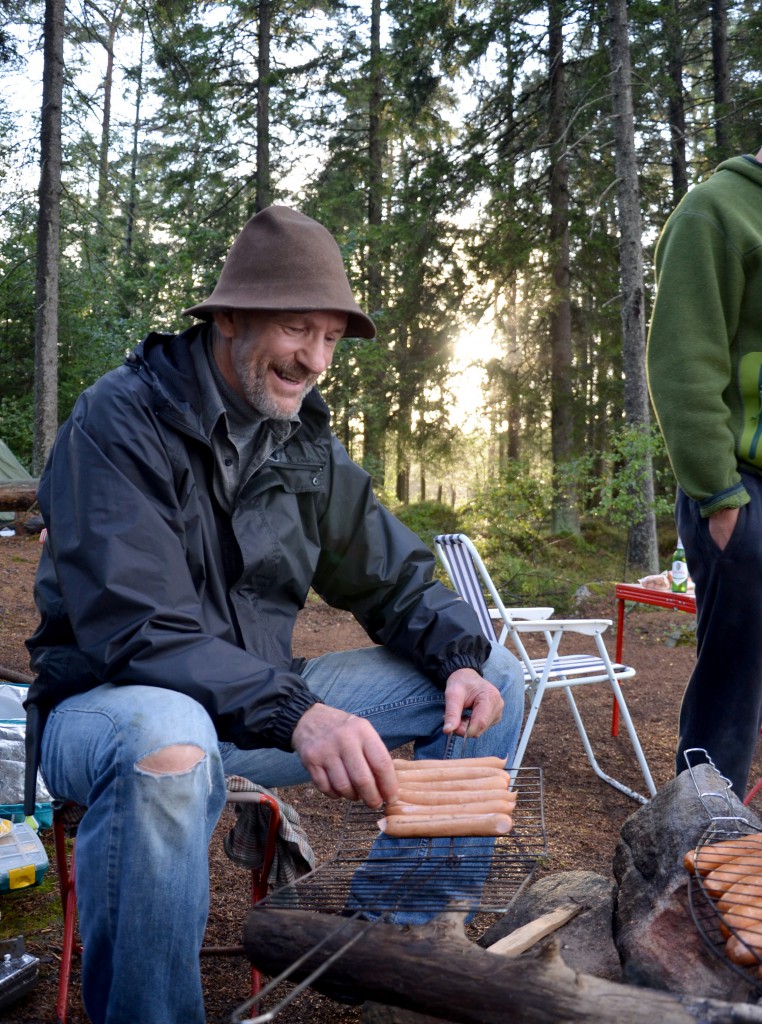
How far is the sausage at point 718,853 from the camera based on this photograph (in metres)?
1.91

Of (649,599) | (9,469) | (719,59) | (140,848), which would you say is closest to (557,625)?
(649,599)

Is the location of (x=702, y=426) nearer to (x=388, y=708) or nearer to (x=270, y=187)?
(x=388, y=708)

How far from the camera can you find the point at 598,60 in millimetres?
13281

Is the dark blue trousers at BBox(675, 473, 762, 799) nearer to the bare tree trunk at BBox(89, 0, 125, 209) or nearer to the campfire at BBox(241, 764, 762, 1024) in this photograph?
the campfire at BBox(241, 764, 762, 1024)

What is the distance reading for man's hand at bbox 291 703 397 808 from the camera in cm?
190

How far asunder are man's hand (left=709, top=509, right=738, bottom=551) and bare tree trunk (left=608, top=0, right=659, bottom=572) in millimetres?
8627

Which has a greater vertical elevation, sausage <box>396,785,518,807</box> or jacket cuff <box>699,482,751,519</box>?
jacket cuff <box>699,482,751,519</box>

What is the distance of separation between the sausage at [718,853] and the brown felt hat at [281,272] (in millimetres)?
1543

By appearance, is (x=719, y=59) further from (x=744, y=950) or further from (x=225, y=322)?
(x=744, y=950)

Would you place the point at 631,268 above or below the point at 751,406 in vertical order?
above

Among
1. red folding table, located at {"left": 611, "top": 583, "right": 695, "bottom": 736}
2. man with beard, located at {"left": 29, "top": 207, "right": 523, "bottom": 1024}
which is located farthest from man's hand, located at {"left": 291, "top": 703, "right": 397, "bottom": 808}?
red folding table, located at {"left": 611, "top": 583, "right": 695, "bottom": 736}

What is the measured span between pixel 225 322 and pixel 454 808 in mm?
1455

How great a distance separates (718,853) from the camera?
195 centimetres

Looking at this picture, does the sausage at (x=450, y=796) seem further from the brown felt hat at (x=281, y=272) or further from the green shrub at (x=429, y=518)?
the green shrub at (x=429, y=518)
